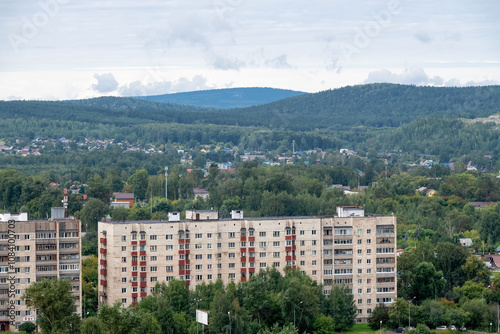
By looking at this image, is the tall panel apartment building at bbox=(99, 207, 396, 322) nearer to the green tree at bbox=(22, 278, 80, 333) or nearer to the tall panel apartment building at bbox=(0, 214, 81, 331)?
the tall panel apartment building at bbox=(0, 214, 81, 331)

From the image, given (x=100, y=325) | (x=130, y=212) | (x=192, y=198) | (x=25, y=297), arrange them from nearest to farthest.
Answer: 1. (x=100, y=325)
2. (x=25, y=297)
3. (x=130, y=212)
4. (x=192, y=198)

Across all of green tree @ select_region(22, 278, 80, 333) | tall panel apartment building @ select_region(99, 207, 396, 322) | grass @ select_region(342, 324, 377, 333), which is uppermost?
tall panel apartment building @ select_region(99, 207, 396, 322)

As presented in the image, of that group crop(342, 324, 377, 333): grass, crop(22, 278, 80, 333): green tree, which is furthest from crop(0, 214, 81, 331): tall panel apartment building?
crop(342, 324, 377, 333): grass

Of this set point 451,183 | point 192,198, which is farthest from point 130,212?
point 451,183

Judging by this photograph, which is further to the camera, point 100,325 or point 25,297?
point 25,297

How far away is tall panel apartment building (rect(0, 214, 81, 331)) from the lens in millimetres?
68062

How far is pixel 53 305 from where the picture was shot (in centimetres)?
6222

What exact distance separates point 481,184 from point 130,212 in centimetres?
6389

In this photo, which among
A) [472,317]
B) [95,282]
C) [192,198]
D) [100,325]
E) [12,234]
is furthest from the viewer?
[192,198]

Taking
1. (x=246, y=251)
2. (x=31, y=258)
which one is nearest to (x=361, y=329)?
(x=246, y=251)

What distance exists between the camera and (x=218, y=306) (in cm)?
6450

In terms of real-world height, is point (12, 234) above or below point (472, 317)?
above

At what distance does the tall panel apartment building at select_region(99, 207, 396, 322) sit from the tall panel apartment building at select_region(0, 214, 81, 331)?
8.35ft

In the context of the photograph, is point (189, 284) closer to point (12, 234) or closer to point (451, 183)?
point (12, 234)
